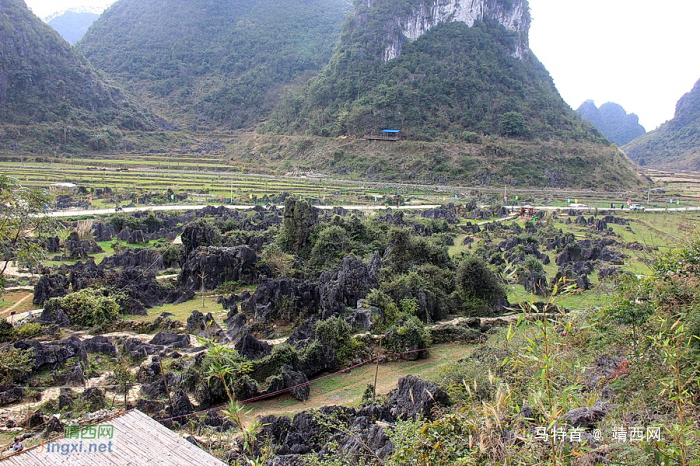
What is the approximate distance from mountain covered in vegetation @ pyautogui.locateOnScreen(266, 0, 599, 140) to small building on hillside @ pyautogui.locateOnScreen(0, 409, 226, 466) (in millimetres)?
71932

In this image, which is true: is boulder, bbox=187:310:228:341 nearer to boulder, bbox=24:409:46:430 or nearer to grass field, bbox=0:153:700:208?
boulder, bbox=24:409:46:430

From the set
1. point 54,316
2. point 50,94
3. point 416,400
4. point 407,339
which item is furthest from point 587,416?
point 50,94

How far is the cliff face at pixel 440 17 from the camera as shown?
9331 centimetres

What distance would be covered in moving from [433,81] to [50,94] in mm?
72018

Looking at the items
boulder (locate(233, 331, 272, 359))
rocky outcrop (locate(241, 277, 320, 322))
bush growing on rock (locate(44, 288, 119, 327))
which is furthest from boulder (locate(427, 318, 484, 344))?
bush growing on rock (locate(44, 288, 119, 327))

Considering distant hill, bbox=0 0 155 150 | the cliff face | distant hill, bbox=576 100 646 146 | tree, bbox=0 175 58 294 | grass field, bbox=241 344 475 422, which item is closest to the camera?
grass field, bbox=241 344 475 422

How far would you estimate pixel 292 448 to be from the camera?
8430 mm

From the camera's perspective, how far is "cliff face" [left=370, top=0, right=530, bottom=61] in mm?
93312

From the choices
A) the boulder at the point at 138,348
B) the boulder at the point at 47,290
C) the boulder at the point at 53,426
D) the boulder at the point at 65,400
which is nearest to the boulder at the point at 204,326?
the boulder at the point at 138,348

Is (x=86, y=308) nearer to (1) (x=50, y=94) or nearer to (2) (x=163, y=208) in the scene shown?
(2) (x=163, y=208)

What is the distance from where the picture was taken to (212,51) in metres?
140

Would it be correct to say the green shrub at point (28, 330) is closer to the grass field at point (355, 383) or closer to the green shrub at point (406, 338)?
the grass field at point (355, 383)

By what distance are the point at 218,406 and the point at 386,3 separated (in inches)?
4042

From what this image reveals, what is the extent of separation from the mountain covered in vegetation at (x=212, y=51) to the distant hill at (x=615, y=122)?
107 m
